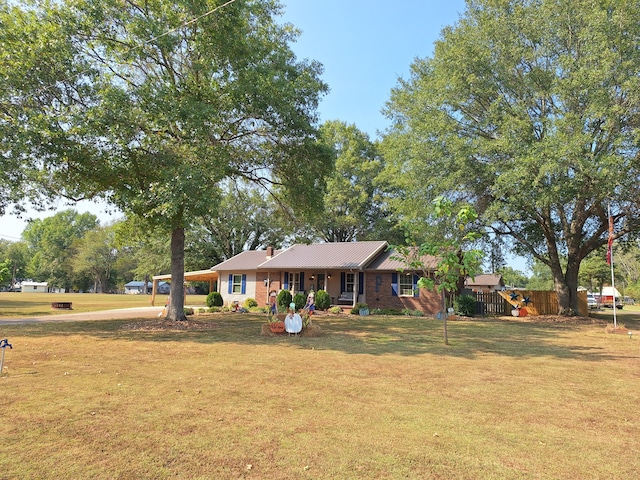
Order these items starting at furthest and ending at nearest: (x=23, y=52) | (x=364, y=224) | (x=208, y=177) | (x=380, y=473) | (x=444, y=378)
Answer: (x=364, y=224) < (x=208, y=177) < (x=23, y=52) < (x=444, y=378) < (x=380, y=473)

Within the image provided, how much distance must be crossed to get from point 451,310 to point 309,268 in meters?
8.93

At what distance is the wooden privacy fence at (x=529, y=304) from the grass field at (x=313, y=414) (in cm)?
1549

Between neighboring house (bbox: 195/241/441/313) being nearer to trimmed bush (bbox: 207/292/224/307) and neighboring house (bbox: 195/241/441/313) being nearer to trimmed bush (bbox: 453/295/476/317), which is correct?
trimmed bush (bbox: 453/295/476/317)

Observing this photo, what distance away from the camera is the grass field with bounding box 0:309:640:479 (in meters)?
3.83

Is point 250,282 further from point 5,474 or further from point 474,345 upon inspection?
point 5,474

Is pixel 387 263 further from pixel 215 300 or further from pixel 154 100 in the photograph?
pixel 154 100

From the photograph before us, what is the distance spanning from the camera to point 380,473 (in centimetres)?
369

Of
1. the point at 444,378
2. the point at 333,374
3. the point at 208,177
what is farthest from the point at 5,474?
the point at 208,177

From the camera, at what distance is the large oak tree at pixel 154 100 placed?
1225cm


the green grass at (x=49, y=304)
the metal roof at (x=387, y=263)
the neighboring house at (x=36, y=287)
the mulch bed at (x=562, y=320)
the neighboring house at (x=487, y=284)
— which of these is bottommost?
the neighboring house at (x=36, y=287)

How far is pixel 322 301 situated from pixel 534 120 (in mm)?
14903

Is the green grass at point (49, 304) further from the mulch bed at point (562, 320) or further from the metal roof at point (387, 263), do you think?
the mulch bed at point (562, 320)

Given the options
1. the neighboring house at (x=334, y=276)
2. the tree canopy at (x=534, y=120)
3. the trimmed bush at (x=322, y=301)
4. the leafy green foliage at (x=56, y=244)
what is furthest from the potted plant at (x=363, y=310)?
the leafy green foliage at (x=56, y=244)

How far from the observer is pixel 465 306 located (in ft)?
79.0
